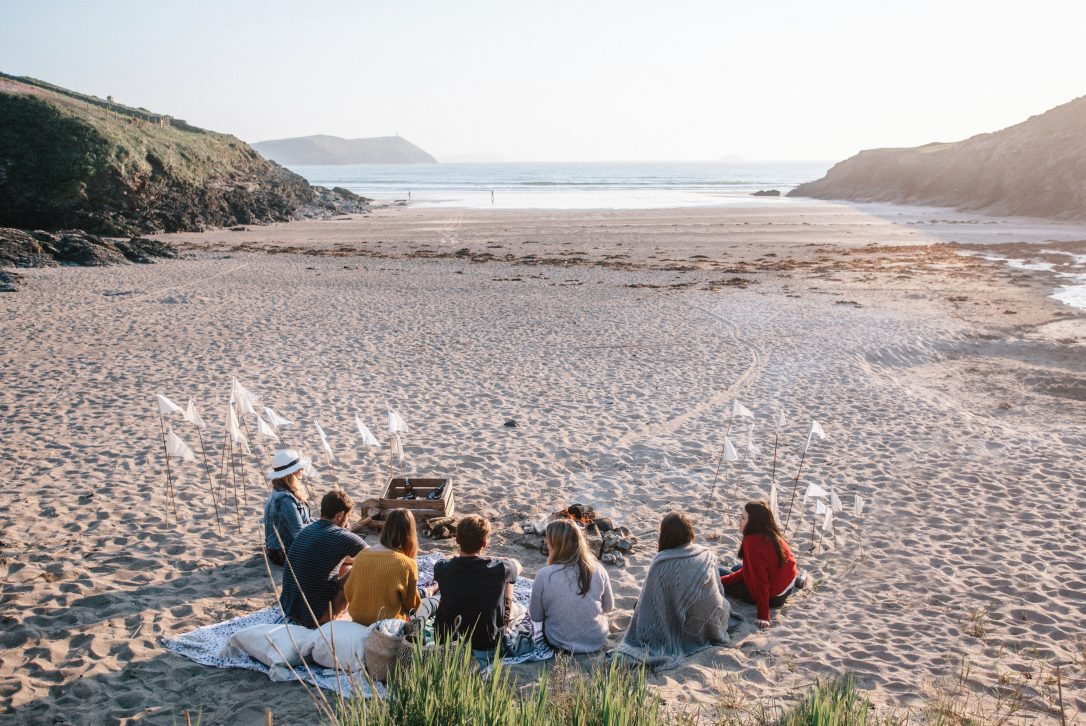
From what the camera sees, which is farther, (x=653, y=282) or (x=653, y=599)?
(x=653, y=282)

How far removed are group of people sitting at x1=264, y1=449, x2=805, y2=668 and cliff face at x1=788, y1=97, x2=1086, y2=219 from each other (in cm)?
5358

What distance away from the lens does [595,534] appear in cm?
743

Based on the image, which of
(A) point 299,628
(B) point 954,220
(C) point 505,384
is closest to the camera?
(A) point 299,628

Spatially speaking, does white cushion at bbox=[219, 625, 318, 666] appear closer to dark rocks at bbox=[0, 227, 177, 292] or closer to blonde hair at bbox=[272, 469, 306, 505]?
blonde hair at bbox=[272, 469, 306, 505]

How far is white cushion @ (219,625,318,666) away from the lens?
524 centimetres

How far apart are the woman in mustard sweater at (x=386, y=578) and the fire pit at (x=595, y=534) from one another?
83.9 inches

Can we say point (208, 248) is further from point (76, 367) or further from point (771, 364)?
point (771, 364)

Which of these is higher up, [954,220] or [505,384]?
[954,220]

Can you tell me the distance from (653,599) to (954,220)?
52.0m

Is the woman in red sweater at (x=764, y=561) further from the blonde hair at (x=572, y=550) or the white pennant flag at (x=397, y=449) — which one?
the white pennant flag at (x=397, y=449)

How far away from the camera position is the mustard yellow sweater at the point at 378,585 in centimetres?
532

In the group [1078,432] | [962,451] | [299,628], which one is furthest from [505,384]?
[1078,432]

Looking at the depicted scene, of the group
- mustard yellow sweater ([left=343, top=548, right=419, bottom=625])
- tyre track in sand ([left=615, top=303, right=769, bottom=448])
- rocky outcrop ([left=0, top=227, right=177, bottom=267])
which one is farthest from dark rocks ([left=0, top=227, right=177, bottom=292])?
mustard yellow sweater ([left=343, top=548, right=419, bottom=625])

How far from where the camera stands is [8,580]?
20.9ft
